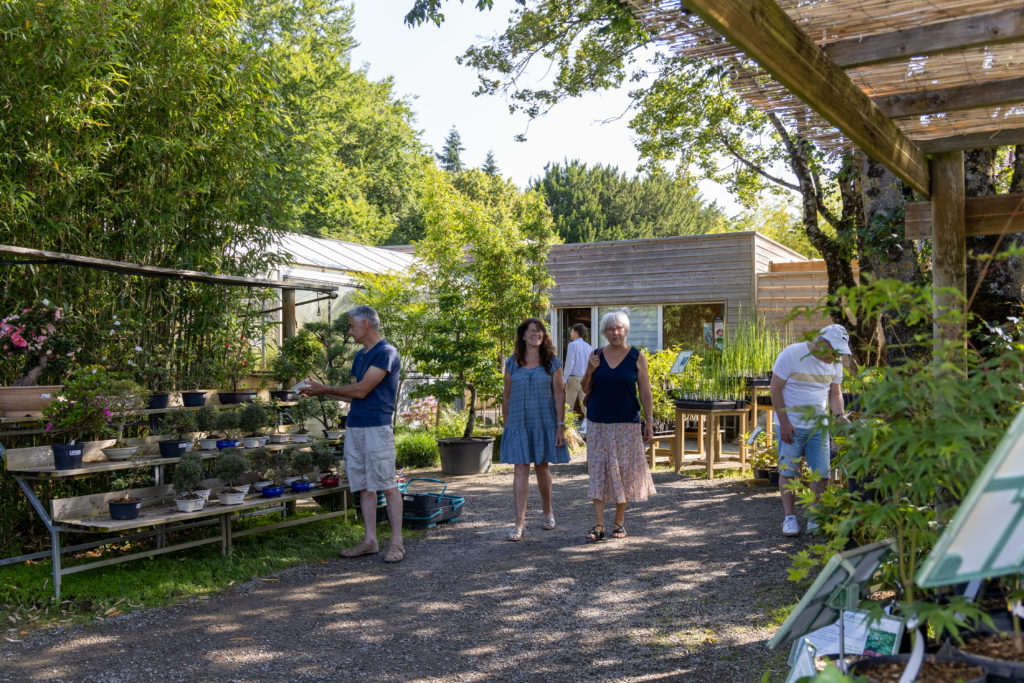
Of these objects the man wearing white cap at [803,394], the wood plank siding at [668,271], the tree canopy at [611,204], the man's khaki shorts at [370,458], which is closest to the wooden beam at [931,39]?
the man wearing white cap at [803,394]

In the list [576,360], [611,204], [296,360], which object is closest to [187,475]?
[296,360]

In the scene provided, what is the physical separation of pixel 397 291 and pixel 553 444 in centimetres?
532

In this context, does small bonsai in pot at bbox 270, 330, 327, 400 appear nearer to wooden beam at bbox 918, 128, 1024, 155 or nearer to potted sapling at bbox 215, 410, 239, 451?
potted sapling at bbox 215, 410, 239, 451

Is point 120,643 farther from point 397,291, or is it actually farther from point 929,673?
point 397,291

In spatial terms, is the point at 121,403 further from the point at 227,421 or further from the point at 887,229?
the point at 887,229

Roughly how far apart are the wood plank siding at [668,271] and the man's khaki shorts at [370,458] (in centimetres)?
873

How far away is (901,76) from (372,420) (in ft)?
11.9

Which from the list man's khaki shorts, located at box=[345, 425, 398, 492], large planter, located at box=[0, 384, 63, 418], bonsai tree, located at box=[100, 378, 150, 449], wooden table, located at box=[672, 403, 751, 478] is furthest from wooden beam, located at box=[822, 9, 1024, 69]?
wooden table, located at box=[672, 403, 751, 478]

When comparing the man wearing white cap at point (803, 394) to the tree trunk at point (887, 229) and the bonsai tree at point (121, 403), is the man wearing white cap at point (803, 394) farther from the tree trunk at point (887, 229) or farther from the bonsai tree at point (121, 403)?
the bonsai tree at point (121, 403)

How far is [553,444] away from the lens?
580 centimetres

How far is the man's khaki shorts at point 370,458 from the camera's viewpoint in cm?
533

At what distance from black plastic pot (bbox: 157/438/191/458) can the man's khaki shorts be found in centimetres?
109

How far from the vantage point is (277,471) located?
587 centimetres

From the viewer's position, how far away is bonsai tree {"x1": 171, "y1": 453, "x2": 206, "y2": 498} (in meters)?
5.02
